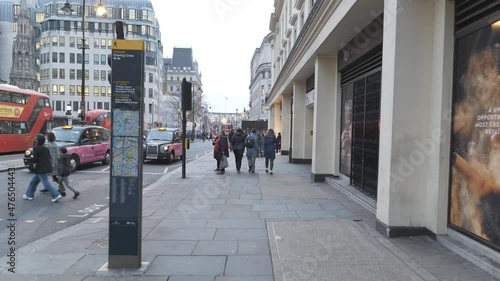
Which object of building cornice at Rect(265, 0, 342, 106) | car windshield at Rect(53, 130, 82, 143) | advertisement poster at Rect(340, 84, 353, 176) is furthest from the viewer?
car windshield at Rect(53, 130, 82, 143)

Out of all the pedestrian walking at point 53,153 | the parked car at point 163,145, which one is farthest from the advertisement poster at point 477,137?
the parked car at point 163,145

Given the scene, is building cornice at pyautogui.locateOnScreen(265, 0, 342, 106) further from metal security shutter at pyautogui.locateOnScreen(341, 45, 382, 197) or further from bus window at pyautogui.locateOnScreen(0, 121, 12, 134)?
bus window at pyautogui.locateOnScreen(0, 121, 12, 134)

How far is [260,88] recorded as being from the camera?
84.9 meters

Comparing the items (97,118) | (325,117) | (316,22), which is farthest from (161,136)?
(97,118)

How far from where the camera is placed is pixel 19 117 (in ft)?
75.4

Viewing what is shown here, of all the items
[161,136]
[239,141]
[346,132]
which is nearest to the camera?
[346,132]

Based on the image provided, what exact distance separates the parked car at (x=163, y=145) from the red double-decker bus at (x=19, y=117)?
8.72 m

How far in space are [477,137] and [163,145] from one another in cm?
1634

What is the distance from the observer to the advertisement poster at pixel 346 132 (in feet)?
35.4

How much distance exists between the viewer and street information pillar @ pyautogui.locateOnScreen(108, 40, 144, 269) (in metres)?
4.29

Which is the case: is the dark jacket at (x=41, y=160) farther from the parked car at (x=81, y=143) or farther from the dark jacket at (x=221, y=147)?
the dark jacket at (x=221, y=147)

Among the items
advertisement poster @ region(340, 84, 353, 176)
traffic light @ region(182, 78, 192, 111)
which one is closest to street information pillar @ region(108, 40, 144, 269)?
advertisement poster @ region(340, 84, 353, 176)

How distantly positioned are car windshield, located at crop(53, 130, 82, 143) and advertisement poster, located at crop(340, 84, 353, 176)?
1106cm

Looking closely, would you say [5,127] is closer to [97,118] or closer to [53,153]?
[97,118]
